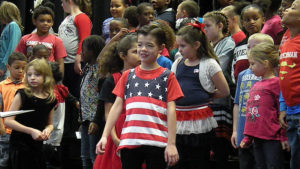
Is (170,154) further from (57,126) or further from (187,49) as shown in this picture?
(57,126)

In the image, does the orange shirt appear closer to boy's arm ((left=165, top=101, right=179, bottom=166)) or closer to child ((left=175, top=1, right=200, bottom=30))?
child ((left=175, top=1, right=200, bottom=30))

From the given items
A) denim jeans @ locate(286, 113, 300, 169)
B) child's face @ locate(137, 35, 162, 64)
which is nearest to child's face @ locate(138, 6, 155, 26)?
child's face @ locate(137, 35, 162, 64)

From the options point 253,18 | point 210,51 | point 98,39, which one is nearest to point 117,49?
point 210,51

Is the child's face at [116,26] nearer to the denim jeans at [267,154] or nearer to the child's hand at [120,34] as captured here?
the child's hand at [120,34]

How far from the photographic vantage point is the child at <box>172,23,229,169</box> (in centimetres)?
495

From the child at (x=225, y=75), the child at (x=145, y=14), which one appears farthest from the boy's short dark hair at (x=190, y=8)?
the child at (x=225, y=75)

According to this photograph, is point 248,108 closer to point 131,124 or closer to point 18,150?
point 131,124

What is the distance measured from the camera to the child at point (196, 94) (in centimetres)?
495

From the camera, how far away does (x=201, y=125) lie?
194 inches

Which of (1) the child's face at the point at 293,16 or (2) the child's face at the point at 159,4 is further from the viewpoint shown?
(2) the child's face at the point at 159,4

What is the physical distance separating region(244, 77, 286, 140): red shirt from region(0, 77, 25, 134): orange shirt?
2.71 meters

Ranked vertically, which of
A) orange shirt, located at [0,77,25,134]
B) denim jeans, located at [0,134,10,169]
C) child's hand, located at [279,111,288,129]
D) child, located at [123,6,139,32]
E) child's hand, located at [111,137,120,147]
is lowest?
denim jeans, located at [0,134,10,169]

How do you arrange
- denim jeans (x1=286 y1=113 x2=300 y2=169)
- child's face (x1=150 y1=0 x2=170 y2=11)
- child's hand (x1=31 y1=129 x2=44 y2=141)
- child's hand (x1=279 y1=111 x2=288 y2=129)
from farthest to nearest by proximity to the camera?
child's face (x1=150 y1=0 x2=170 y2=11) < child's hand (x1=31 y1=129 x2=44 y2=141) < child's hand (x1=279 y1=111 x2=288 y2=129) < denim jeans (x1=286 y1=113 x2=300 y2=169)

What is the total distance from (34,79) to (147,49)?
172 cm
